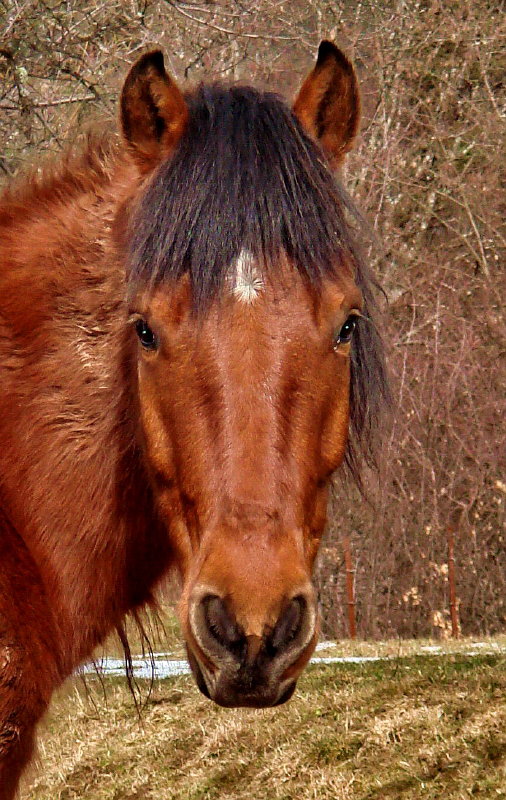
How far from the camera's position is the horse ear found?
10.8 ft

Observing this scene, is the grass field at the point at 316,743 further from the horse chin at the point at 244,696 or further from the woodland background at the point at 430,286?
the woodland background at the point at 430,286

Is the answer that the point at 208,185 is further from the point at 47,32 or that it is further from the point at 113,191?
the point at 47,32

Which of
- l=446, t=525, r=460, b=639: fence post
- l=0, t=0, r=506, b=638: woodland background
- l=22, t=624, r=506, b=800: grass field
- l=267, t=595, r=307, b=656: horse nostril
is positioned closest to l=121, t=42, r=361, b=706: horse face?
l=267, t=595, r=307, b=656: horse nostril

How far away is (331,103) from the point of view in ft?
11.0

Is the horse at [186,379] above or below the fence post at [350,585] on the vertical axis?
above

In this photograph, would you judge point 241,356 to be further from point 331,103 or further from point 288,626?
point 331,103

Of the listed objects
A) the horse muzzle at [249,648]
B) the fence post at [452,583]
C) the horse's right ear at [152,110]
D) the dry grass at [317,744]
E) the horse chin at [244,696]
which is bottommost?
the fence post at [452,583]

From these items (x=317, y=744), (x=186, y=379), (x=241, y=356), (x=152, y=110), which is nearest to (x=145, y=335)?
(x=186, y=379)

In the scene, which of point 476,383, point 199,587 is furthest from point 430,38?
point 199,587

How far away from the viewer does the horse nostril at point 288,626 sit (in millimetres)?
2432

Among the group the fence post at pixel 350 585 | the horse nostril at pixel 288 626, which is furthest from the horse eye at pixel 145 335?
the fence post at pixel 350 585

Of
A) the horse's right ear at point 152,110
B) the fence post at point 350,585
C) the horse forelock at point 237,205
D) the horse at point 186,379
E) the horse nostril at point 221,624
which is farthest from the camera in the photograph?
the fence post at point 350,585

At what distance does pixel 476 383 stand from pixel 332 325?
25.4 ft

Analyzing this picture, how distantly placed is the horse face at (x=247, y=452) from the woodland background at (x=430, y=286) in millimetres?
6816
